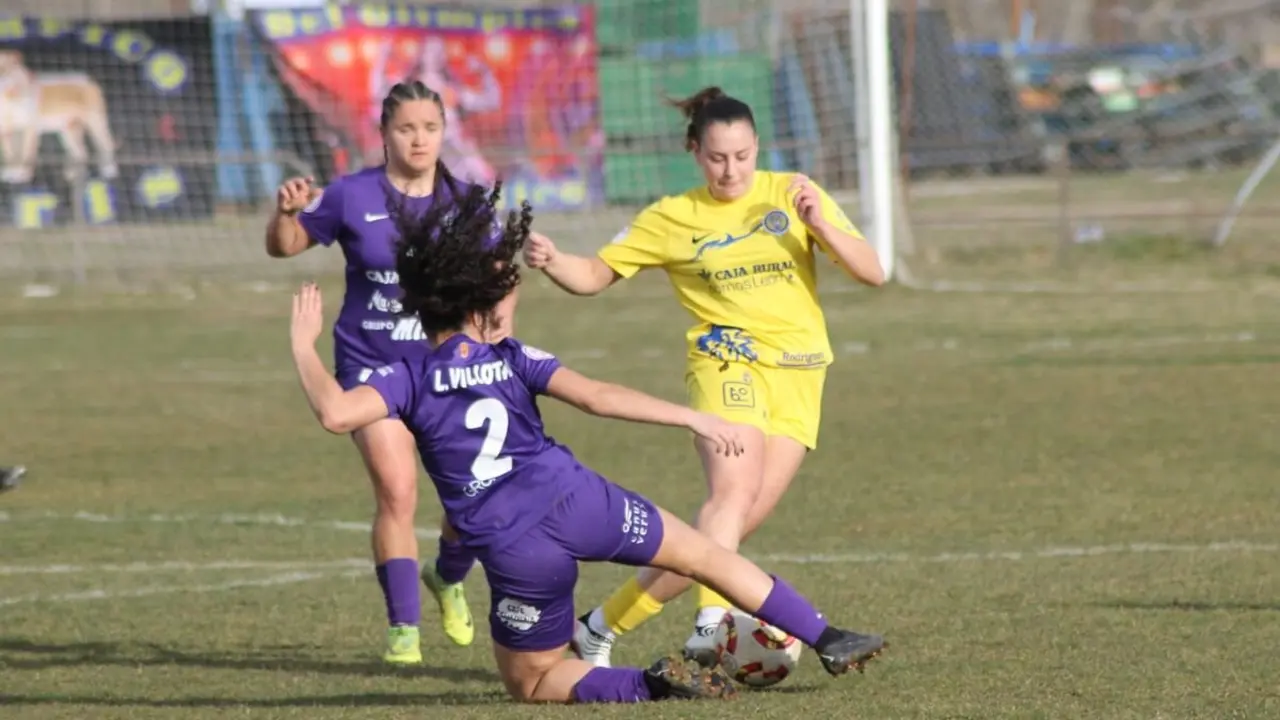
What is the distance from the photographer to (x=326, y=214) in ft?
24.8

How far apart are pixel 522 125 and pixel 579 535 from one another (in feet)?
85.4

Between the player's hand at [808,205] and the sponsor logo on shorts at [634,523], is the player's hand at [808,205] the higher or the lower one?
the higher one

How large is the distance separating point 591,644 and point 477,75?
85.3 ft

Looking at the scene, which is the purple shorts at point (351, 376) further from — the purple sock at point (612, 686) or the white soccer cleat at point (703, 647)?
the purple sock at point (612, 686)

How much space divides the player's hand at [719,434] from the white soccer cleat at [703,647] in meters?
0.81

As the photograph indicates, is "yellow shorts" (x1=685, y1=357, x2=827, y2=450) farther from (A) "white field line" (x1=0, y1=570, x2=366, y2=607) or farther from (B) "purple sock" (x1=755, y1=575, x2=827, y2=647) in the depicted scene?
(A) "white field line" (x1=0, y1=570, x2=366, y2=607)

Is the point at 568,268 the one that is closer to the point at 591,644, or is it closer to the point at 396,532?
the point at 396,532

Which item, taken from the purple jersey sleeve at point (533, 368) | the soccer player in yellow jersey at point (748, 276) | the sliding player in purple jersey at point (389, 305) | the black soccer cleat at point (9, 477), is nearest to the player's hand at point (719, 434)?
the purple jersey sleeve at point (533, 368)

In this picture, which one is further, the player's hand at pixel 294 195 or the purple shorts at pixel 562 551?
the player's hand at pixel 294 195

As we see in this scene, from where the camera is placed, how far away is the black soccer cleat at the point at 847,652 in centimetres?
597

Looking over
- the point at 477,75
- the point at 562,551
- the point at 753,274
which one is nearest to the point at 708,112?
the point at 753,274

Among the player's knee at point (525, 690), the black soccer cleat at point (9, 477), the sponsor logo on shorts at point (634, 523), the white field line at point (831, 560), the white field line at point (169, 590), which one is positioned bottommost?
the white field line at point (831, 560)

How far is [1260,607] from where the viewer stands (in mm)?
7441

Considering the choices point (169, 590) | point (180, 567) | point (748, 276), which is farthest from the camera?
point (180, 567)
